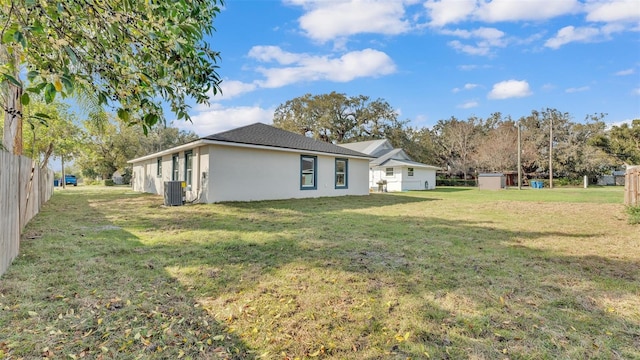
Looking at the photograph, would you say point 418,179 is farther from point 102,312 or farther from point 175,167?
point 102,312

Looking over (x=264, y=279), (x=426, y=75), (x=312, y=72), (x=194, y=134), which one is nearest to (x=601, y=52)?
(x=426, y=75)

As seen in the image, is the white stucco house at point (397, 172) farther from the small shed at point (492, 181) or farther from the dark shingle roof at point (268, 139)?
the dark shingle roof at point (268, 139)

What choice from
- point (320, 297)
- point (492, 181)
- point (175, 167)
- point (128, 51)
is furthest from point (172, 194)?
point (492, 181)

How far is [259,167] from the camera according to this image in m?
12.1

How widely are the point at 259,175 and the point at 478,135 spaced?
107ft

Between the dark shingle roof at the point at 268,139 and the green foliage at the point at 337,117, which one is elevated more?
the green foliage at the point at 337,117

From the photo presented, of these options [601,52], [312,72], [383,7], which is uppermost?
[312,72]

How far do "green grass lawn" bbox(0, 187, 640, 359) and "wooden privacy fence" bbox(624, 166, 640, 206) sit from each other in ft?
9.65

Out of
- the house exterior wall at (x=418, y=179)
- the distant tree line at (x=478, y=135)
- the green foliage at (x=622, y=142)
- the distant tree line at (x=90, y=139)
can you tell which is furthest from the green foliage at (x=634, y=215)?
the green foliage at (x=622, y=142)

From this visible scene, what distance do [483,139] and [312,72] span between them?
2387cm

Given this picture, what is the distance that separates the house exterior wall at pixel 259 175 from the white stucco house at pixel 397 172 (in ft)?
30.2

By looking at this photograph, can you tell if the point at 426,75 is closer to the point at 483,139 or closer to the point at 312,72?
the point at 312,72

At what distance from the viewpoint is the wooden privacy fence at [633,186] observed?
7454 mm

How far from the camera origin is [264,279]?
3311mm
